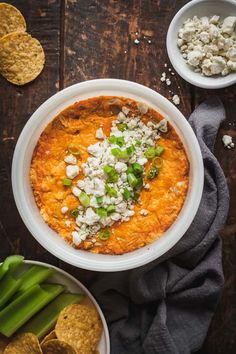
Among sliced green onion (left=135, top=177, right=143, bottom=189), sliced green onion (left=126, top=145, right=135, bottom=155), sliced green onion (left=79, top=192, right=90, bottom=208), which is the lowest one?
sliced green onion (left=79, top=192, right=90, bottom=208)

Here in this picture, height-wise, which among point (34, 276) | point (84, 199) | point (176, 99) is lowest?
point (34, 276)

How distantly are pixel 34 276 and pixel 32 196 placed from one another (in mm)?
270

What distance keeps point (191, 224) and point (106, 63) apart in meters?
0.64

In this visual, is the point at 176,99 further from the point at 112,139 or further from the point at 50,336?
the point at 50,336

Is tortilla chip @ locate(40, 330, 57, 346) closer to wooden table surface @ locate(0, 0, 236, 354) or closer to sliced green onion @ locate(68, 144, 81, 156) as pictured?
wooden table surface @ locate(0, 0, 236, 354)

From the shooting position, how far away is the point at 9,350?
6.80 feet

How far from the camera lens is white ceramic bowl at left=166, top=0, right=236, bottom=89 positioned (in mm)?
2135

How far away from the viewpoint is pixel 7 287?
6.79 ft

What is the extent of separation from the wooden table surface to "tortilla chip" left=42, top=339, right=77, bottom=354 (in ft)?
0.87

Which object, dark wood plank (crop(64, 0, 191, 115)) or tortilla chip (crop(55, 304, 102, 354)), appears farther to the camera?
dark wood plank (crop(64, 0, 191, 115))

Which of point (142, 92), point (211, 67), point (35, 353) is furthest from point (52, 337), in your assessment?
point (211, 67)

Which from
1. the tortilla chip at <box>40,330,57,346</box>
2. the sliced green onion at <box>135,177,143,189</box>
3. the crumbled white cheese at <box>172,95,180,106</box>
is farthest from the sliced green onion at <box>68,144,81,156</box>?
the tortilla chip at <box>40,330,57,346</box>

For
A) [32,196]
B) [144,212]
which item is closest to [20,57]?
[32,196]

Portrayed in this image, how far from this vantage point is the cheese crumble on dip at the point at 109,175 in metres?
2.06
